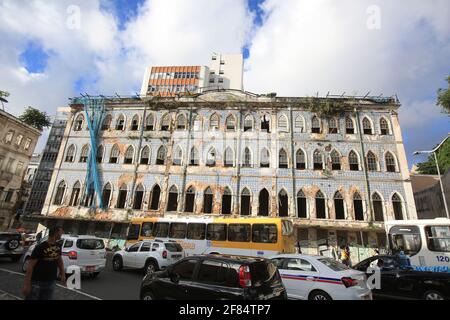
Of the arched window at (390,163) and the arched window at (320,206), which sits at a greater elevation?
the arched window at (390,163)

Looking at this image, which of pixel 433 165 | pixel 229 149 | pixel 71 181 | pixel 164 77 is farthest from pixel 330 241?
pixel 164 77

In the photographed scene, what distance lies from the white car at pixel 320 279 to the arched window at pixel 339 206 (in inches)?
523

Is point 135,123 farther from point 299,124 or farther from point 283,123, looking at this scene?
point 299,124

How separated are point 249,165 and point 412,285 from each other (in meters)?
14.2

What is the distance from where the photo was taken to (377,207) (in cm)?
1923

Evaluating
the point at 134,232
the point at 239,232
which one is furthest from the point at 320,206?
the point at 134,232

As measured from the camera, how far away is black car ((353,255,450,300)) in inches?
304

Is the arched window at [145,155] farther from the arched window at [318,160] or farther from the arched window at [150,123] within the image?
the arched window at [318,160]

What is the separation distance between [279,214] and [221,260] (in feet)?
49.8

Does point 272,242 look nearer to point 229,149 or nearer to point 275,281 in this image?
point 275,281

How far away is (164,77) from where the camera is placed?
58781mm

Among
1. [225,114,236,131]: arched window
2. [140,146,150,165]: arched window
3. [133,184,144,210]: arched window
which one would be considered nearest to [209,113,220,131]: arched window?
[225,114,236,131]: arched window

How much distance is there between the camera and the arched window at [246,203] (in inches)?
789

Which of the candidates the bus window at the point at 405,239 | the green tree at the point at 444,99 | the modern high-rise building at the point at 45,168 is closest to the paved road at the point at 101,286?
the bus window at the point at 405,239
